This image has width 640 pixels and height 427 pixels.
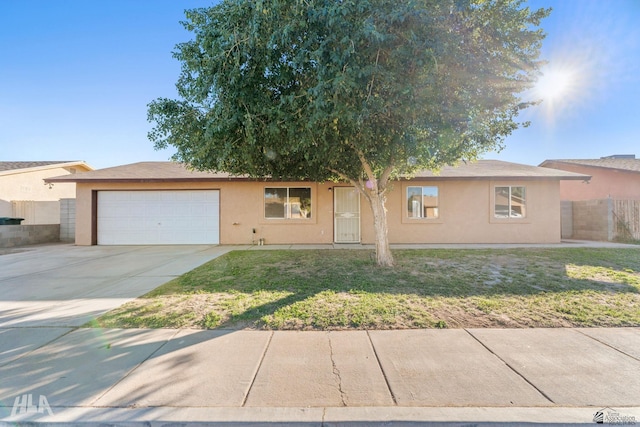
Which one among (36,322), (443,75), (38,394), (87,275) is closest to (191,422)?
(38,394)

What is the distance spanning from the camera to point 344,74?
4.51m

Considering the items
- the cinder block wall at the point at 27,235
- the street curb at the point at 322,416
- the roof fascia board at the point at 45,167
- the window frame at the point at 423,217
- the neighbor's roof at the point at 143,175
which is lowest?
the street curb at the point at 322,416

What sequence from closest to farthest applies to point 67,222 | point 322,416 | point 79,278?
1. point 322,416
2. point 79,278
3. point 67,222

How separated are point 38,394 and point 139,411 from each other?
3.52 feet

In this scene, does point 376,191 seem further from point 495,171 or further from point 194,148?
point 495,171

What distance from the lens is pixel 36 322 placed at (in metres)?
4.29

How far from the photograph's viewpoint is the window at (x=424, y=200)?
1221 centimetres

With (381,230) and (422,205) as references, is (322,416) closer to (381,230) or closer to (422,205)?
(381,230)

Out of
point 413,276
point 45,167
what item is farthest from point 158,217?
point 45,167

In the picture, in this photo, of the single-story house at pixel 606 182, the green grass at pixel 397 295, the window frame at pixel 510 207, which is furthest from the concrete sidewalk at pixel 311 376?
the single-story house at pixel 606 182

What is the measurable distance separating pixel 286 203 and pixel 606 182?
17.8m

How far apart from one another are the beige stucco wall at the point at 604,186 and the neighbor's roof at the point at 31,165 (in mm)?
31338

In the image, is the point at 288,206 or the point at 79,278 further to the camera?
the point at 288,206

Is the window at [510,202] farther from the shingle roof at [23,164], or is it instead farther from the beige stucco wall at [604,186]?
the shingle roof at [23,164]
